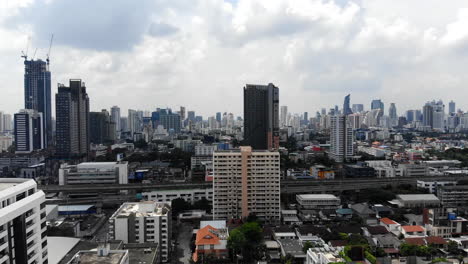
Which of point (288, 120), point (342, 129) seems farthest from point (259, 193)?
point (288, 120)

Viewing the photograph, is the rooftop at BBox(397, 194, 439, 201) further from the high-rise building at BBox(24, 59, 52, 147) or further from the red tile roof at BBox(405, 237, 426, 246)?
the high-rise building at BBox(24, 59, 52, 147)

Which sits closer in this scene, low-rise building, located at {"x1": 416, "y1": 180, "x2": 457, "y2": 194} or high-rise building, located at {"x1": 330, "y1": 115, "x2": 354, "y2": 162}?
low-rise building, located at {"x1": 416, "y1": 180, "x2": 457, "y2": 194}

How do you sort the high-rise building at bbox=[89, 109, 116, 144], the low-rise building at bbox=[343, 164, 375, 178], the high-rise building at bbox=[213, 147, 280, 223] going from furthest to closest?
the high-rise building at bbox=[89, 109, 116, 144]
the low-rise building at bbox=[343, 164, 375, 178]
the high-rise building at bbox=[213, 147, 280, 223]

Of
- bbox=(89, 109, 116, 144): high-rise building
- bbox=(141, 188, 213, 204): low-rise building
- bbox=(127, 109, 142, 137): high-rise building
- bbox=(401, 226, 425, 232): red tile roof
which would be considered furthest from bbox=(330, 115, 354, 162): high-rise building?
bbox=(127, 109, 142, 137): high-rise building

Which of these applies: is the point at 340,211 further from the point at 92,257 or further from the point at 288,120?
the point at 288,120

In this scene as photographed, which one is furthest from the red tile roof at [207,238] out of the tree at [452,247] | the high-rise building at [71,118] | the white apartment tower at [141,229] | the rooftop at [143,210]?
the high-rise building at [71,118]
